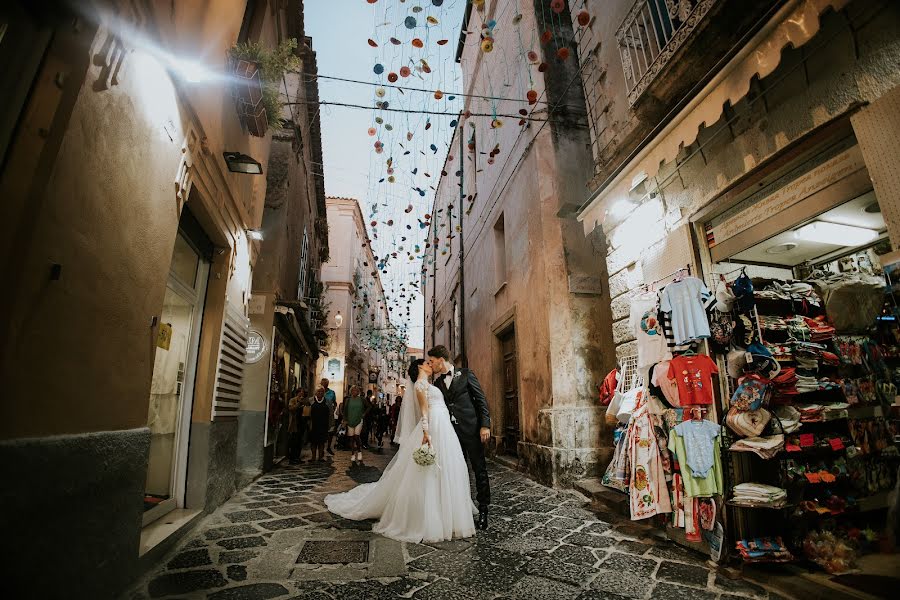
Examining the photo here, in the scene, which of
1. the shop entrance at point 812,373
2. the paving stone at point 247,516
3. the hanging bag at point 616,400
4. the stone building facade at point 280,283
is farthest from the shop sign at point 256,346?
the shop entrance at point 812,373

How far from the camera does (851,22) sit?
300 centimetres

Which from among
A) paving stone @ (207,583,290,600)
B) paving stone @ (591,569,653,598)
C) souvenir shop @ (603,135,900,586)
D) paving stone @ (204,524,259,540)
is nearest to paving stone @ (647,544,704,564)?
souvenir shop @ (603,135,900,586)

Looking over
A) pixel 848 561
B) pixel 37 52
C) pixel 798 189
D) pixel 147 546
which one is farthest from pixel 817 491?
pixel 37 52

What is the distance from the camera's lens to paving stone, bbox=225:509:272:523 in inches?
185

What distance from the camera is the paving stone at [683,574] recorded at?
10.4 feet

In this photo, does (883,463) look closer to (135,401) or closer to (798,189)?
(798,189)

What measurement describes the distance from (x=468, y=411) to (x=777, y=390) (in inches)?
119

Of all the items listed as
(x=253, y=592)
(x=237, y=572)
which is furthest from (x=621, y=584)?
(x=237, y=572)

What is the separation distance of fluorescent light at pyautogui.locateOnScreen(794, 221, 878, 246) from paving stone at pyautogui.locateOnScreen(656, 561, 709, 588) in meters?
3.78

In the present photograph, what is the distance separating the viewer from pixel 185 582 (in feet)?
9.65

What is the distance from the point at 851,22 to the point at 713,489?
12.6ft

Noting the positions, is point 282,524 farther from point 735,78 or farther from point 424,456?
point 735,78

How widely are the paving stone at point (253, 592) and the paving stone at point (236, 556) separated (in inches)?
23.6

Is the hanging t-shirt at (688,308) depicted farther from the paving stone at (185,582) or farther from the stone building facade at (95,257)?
the stone building facade at (95,257)
